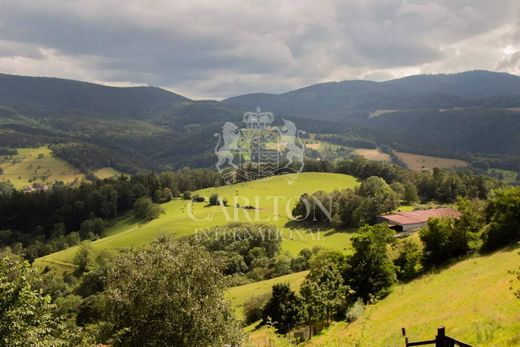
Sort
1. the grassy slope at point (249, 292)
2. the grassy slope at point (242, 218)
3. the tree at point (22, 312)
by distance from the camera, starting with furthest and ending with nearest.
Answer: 1. the grassy slope at point (242, 218)
2. the grassy slope at point (249, 292)
3. the tree at point (22, 312)

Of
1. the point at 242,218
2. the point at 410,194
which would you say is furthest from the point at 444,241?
the point at 242,218

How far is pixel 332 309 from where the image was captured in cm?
4378

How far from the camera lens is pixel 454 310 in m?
29.8

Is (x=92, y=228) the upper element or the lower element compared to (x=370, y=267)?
lower

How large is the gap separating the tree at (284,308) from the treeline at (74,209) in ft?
326

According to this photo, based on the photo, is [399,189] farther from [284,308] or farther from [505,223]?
[284,308]

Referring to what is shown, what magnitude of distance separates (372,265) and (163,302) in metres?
28.7

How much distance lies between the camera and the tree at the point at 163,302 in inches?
897

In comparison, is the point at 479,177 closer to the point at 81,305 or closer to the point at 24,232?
the point at 81,305

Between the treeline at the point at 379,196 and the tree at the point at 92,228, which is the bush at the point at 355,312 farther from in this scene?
the tree at the point at 92,228

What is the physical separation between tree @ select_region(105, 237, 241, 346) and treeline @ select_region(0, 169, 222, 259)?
11527 cm

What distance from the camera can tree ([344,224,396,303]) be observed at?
44.5 metres

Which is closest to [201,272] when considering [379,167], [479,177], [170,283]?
[170,283]

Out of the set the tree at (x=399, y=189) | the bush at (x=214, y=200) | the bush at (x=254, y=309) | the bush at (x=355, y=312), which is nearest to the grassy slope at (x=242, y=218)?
the bush at (x=214, y=200)
